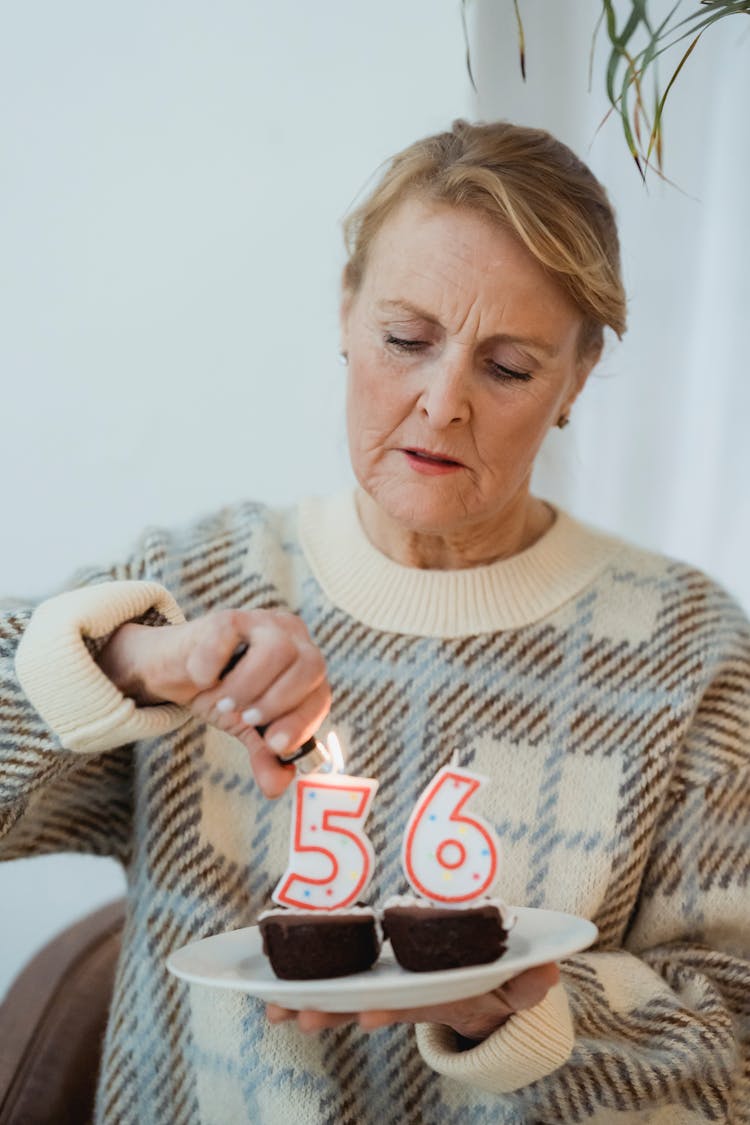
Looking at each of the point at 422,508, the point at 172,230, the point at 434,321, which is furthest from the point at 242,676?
the point at 172,230

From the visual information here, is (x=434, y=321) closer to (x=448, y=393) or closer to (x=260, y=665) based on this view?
(x=448, y=393)

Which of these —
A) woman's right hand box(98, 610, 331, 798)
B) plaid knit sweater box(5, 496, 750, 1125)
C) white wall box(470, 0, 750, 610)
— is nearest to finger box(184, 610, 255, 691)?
woman's right hand box(98, 610, 331, 798)

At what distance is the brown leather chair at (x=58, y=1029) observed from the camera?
1.47 metres

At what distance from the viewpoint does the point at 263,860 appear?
1394mm

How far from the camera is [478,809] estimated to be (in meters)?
1.41

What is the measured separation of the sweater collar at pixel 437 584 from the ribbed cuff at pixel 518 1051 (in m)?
0.50

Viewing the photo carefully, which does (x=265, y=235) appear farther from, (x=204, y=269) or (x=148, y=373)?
(x=148, y=373)

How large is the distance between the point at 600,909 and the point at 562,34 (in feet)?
4.55

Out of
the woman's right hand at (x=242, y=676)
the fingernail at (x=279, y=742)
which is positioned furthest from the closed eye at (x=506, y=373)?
the fingernail at (x=279, y=742)

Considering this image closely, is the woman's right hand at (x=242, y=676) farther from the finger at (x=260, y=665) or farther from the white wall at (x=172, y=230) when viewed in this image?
the white wall at (x=172, y=230)

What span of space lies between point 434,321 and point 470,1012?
732 mm

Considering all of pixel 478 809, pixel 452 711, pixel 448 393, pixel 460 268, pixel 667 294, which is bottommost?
pixel 478 809

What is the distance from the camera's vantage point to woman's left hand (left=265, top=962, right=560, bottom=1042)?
934mm

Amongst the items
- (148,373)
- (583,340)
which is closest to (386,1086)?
(583,340)
